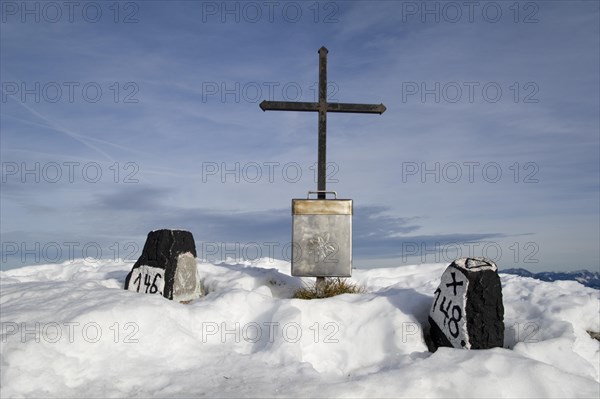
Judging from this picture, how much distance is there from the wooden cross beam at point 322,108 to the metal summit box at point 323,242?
643mm

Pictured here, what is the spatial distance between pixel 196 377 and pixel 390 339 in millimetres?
2487

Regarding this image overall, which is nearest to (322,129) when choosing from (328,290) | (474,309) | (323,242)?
(323,242)

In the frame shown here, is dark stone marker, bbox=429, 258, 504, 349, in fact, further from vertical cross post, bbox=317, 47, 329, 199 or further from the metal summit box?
vertical cross post, bbox=317, 47, 329, 199

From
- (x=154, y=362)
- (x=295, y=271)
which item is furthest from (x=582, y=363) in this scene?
(x=154, y=362)

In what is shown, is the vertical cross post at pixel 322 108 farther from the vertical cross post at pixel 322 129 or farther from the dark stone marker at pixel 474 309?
the dark stone marker at pixel 474 309

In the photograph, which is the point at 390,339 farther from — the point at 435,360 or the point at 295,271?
the point at 295,271

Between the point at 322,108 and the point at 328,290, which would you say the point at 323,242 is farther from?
the point at 322,108

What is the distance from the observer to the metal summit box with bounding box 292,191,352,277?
→ 8.30m

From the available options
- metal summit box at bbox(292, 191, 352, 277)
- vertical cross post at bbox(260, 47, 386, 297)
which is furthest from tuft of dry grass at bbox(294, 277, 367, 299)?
vertical cross post at bbox(260, 47, 386, 297)

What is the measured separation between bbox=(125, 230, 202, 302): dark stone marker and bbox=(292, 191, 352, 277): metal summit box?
1879mm

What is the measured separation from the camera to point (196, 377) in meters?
5.04

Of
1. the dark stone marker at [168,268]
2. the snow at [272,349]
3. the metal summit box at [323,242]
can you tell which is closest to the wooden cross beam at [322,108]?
the metal summit box at [323,242]

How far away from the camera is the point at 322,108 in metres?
8.95

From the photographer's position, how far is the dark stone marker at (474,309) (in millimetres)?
5738
